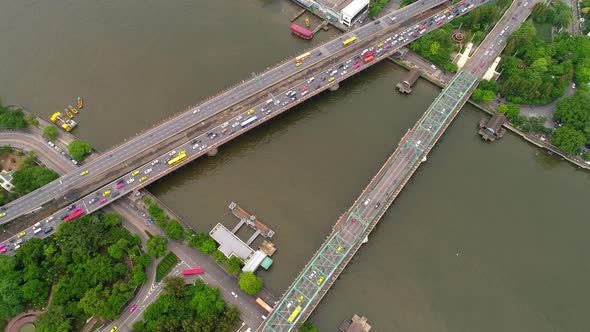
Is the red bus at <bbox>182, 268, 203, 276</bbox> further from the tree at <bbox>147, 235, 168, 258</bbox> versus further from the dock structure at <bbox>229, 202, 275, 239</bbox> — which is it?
the dock structure at <bbox>229, 202, 275, 239</bbox>

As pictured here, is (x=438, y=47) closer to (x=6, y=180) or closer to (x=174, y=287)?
(x=174, y=287)

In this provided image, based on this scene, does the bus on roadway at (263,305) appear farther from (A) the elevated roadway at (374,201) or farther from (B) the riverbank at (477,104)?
(B) the riverbank at (477,104)

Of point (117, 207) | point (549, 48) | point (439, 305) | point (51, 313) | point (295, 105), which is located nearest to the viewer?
point (51, 313)

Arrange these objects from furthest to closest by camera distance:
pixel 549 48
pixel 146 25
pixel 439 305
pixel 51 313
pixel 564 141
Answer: pixel 146 25 < pixel 549 48 < pixel 564 141 < pixel 439 305 < pixel 51 313

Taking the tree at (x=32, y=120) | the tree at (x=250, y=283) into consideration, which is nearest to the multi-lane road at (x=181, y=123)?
the tree at (x=32, y=120)

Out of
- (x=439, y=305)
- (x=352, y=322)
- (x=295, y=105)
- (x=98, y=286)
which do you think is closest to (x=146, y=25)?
(x=295, y=105)

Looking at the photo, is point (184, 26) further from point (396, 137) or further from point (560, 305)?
point (560, 305)

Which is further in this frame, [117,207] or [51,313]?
[117,207]

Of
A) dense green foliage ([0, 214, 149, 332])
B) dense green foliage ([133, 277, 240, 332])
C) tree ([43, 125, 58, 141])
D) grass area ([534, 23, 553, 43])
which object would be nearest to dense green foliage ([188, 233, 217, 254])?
dense green foliage ([133, 277, 240, 332])
